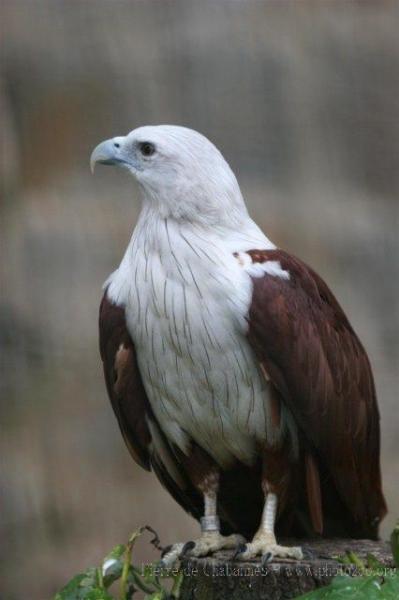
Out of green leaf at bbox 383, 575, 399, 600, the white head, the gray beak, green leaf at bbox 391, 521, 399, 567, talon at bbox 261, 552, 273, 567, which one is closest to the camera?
green leaf at bbox 383, 575, 399, 600

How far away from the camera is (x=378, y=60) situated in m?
5.44

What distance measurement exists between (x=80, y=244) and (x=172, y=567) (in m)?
2.25

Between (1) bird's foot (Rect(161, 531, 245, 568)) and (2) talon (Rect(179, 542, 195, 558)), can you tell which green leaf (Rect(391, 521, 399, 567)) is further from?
(2) talon (Rect(179, 542, 195, 558))

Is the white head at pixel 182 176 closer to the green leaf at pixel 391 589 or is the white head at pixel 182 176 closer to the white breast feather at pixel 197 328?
the white breast feather at pixel 197 328

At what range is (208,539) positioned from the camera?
11.5ft

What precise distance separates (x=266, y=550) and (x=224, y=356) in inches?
21.9

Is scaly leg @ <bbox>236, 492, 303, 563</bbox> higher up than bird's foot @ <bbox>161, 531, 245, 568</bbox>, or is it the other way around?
scaly leg @ <bbox>236, 492, 303, 563</bbox>

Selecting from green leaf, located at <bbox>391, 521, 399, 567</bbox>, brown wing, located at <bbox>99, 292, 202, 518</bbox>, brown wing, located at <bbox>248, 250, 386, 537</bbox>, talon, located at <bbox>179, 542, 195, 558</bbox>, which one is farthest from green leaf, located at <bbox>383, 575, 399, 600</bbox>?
brown wing, located at <bbox>99, 292, 202, 518</bbox>

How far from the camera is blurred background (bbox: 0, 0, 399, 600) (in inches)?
212

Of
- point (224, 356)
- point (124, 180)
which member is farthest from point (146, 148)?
point (124, 180)

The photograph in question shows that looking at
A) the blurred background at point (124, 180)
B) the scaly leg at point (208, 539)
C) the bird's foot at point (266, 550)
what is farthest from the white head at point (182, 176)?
the blurred background at point (124, 180)

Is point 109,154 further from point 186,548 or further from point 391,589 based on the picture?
point 391,589

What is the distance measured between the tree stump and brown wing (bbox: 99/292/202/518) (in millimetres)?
365

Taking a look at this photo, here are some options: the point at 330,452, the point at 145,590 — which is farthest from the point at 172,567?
the point at 330,452
